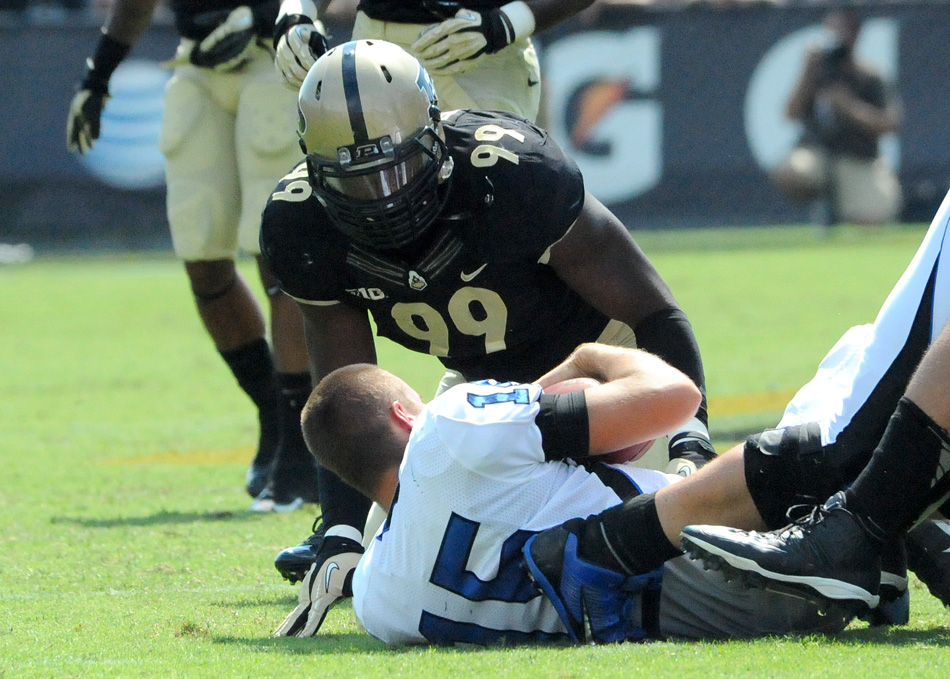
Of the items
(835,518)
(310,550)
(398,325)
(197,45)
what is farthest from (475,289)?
(197,45)

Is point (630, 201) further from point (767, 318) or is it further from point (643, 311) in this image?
point (643, 311)

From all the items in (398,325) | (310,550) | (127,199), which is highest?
(398,325)

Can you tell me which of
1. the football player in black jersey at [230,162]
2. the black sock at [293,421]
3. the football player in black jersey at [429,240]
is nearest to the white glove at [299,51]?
the football player in black jersey at [429,240]

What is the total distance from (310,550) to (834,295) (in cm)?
698

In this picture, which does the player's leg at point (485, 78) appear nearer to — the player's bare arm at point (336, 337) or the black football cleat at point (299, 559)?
the player's bare arm at point (336, 337)

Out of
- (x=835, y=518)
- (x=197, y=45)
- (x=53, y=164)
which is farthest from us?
(x=53, y=164)

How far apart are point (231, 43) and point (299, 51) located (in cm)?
105

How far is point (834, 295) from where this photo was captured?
976 centimetres

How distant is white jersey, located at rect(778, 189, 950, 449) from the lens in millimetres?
2668

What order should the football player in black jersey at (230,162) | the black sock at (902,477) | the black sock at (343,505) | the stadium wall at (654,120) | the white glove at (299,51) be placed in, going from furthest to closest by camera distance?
the stadium wall at (654,120)
the football player in black jersey at (230,162)
the white glove at (299,51)
the black sock at (343,505)
the black sock at (902,477)

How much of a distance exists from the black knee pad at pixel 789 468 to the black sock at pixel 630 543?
197 millimetres

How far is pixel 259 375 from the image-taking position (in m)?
5.06

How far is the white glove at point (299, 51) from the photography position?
3871mm

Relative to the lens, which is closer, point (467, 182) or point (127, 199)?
point (467, 182)
